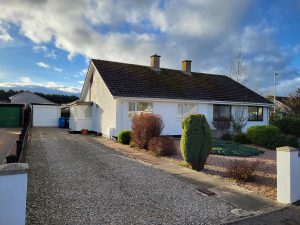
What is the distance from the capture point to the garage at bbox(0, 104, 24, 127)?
31667mm

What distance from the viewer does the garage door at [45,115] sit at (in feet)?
111

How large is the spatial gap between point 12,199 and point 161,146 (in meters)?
9.19

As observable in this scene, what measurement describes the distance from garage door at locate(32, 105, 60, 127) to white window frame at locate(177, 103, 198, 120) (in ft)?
63.3

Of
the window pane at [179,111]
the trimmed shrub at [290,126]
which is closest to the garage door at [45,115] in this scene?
the window pane at [179,111]

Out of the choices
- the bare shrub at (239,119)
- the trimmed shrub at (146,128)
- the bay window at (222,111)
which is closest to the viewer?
the trimmed shrub at (146,128)

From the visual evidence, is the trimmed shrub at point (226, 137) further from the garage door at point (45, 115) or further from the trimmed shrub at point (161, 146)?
the garage door at point (45, 115)

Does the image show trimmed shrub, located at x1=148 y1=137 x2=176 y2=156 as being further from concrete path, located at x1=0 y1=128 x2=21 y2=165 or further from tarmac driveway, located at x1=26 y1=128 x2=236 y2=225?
concrete path, located at x1=0 y1=128 x2=21 y2=165

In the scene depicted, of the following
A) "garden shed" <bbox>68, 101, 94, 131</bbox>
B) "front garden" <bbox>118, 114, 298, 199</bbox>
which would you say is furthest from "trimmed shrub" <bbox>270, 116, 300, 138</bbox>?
"garden shed" <bbox>68, 101, 94, 131</bbox>

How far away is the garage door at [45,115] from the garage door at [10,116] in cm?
193

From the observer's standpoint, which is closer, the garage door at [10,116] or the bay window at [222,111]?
the bay window at [222,111]

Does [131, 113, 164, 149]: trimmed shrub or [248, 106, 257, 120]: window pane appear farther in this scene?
[248, 106, 257, 120]: window pane

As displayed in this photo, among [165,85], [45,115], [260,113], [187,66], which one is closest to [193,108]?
[165,85]

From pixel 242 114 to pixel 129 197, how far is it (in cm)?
2057

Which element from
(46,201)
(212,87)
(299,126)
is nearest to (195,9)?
(46,201)
